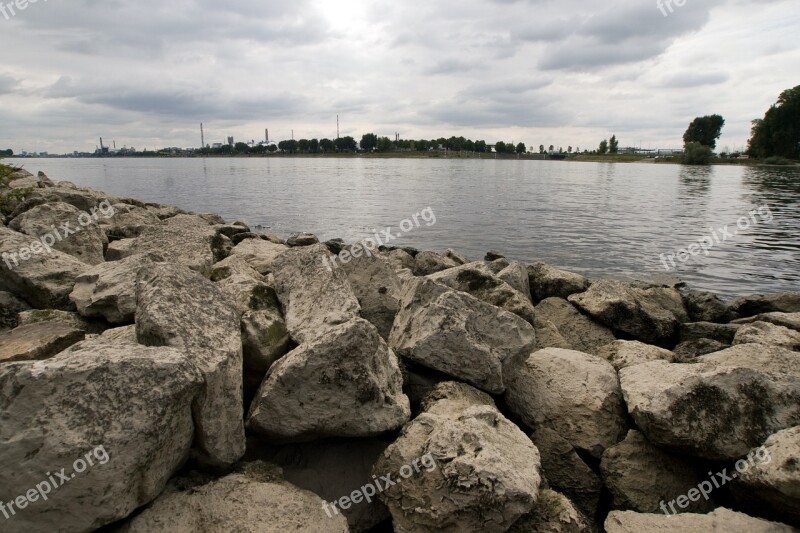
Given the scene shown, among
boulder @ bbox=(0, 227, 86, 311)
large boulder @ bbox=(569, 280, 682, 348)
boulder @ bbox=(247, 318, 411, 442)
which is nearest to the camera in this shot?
boulder @ bbox=(247, 318, 411, 442)

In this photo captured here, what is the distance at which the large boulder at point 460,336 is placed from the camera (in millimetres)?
5195

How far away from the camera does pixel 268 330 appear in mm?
4992

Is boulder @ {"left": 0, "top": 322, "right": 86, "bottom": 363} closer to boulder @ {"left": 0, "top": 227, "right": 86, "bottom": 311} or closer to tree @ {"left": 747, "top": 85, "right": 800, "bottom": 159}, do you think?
boulder @ {"left": 0, "top": 227, "right": 86, "bottom": 311}

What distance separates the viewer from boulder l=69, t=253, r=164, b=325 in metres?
5.24

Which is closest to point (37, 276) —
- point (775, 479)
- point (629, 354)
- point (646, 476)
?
point (646, 476)

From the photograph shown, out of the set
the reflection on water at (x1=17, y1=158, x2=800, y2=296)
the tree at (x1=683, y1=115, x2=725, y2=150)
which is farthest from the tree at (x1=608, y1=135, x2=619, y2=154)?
the reflection on water at (x1=17, y1=158, x2=800, y2=296)

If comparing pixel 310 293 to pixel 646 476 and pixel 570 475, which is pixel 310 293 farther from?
pixel 646 476

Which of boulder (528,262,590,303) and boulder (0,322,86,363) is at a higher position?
boulder (0,322,86,363)

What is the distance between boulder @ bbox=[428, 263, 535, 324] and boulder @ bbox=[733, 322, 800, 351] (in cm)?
302

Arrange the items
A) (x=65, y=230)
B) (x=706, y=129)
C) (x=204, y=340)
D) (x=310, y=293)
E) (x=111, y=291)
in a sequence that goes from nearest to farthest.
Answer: (x=204, y=340) < (x=111, y=291) < (x=310, y=293) < (x=65, y=230) < (x=706, y=129)

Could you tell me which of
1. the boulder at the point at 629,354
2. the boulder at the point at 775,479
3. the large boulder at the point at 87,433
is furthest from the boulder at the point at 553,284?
the large boulder at the point at 87,433

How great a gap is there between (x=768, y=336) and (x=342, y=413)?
652 cm

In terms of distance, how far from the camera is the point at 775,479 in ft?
12.6

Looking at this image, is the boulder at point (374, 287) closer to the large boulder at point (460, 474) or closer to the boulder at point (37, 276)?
the large boulder at point (460, 474)
